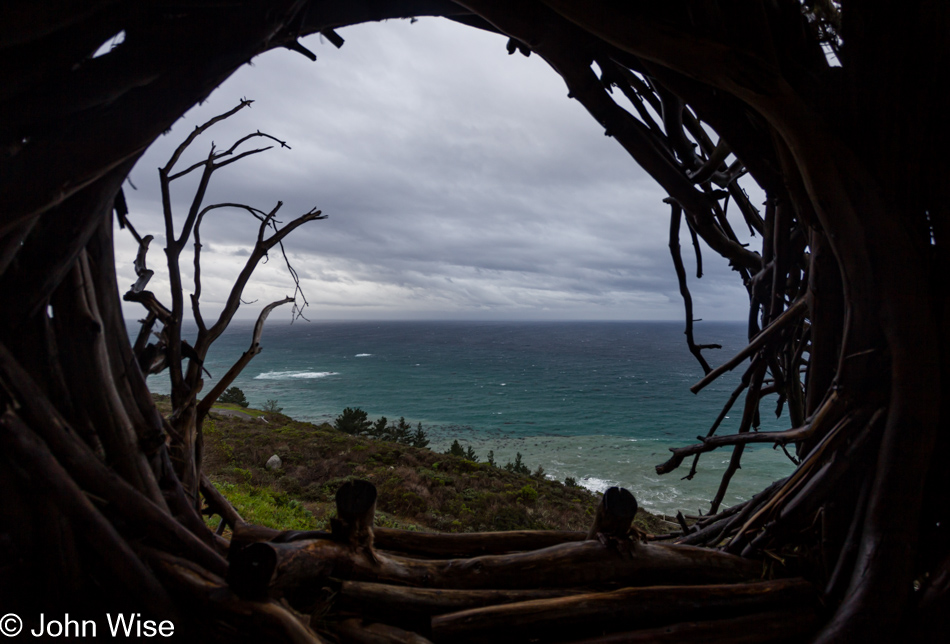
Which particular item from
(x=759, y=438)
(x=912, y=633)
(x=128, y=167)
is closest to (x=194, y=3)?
(x=128, y=167)

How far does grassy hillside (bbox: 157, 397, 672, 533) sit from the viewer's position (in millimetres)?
8344

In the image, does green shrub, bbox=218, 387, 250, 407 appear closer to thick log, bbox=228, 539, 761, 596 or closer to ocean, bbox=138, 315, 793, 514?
ocean, bbox=138, 315, 793, 514

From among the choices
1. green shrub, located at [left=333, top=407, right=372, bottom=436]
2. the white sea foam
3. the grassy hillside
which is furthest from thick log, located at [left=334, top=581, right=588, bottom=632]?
the white sea foam

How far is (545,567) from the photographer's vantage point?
1550mm

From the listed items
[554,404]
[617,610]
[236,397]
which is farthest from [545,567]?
[554,404]

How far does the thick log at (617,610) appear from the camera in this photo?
1396 millimetres

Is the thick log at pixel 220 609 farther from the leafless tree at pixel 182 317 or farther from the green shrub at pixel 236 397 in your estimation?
the green shrub at pixel 236 397

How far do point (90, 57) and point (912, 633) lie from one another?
2.70 meters

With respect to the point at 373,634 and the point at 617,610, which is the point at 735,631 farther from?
the point at 373,634

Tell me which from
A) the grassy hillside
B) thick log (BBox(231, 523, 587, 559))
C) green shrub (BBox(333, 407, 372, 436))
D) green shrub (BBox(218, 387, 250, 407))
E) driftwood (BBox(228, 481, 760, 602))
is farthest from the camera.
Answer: green shrub (BBox(218, 387, 250, 407))

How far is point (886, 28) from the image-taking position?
1282mm

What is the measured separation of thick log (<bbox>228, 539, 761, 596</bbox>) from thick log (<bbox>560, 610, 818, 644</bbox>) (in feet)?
0.51

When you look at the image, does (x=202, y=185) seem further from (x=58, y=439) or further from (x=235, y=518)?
(x=235, y=518)

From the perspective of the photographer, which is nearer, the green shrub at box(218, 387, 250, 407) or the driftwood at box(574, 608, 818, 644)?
the driftwood at box(574, 608, 818, 644)
